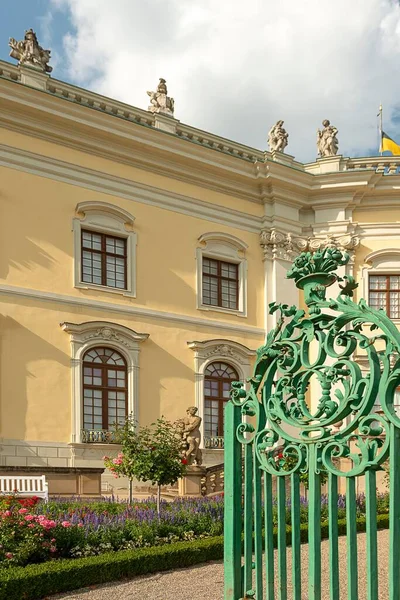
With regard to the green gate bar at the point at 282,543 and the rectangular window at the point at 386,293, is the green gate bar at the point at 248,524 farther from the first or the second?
the rectangular window at the point at 386,293

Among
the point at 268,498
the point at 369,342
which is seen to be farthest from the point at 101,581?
the point at 369,342

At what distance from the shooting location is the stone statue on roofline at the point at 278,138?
23.2 metres

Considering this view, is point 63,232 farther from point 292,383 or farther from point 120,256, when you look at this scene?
point 292,383

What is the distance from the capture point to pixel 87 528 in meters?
9.49

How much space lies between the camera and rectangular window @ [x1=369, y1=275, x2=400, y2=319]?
2298 cm

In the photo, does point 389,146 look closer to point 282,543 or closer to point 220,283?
point 220,283

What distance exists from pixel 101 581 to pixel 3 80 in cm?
1253

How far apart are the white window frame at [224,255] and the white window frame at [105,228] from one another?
2031 millimetres

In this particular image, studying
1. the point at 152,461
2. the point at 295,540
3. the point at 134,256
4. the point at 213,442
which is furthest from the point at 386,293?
the point at 295,540

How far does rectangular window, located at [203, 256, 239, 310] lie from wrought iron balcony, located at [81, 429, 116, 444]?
183 inches

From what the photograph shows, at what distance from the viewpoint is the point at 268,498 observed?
3.94 m

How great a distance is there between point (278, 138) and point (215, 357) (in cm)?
718

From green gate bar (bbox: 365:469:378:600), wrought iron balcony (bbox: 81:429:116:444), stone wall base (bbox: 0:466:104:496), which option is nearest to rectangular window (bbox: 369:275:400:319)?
wrought iron balcony (bbox: 81:429:116:444)

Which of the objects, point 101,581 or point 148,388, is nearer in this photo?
point 101,581
